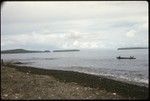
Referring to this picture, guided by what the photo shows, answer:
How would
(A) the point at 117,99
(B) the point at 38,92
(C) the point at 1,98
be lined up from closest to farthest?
(C) the point at 1,98 < (A) the point at 117,99 < (B) the point at 38,92

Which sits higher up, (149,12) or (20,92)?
(149,12)

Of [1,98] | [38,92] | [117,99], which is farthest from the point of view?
[38,92]

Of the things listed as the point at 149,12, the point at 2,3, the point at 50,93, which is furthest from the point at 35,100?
the point at 149,12

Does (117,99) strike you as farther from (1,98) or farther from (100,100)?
(1,98)

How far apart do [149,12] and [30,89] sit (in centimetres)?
1107

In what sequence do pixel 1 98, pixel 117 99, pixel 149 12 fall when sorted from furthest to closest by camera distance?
1. pixel 117 99
2. pixel 1 98
3. pixel 149 12

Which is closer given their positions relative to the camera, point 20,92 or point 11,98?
point 11,98

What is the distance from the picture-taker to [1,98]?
15.8 meters

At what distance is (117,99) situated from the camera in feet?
56.7

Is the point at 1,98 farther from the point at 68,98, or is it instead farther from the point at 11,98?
the point at 68,98

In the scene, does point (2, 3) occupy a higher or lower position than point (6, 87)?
higher

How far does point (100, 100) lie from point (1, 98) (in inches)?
211

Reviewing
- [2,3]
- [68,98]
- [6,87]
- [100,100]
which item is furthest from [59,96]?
[2,3]

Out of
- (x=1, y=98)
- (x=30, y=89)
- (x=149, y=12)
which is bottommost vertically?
(x=30, y=89)
